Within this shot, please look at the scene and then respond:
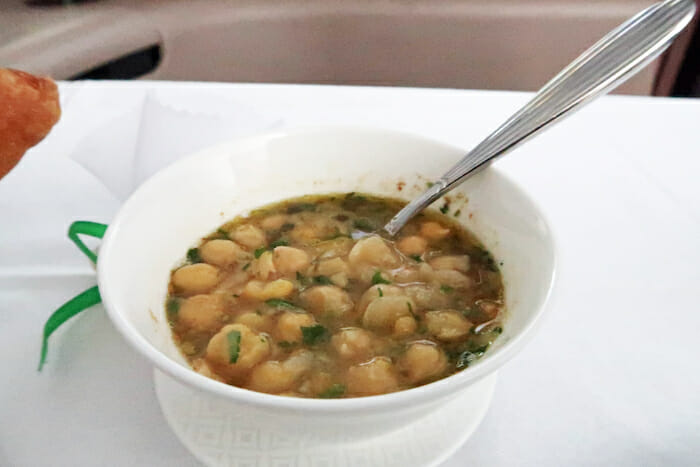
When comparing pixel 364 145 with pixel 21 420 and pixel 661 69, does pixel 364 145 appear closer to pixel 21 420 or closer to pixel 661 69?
pixel 21 420

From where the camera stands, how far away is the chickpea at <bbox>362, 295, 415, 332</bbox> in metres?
1.08

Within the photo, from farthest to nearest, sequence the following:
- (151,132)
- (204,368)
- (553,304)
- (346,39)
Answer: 1. (346,39)
2. (151,132)
3. (204,368)
4. (553,304)

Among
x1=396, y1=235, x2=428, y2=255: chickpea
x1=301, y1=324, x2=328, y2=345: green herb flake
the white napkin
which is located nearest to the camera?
x1=301, y1=324, x2=328, y2=345: green herb flake

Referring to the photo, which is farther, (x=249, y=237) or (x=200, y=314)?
(x=249, y=237)

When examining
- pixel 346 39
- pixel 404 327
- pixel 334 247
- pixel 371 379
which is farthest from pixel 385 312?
pixel 346 39

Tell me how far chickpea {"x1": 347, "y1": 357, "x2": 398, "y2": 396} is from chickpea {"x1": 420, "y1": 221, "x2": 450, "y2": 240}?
1.27 feet

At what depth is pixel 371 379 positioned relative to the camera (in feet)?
3.19

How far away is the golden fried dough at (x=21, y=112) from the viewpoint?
1.15m

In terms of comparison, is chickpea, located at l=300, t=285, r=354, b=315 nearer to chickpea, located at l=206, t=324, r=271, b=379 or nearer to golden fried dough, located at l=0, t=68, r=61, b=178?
chickpea, located at l=206, t=324, r=271, b=379

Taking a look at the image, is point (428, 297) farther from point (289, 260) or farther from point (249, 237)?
point (249, 237)

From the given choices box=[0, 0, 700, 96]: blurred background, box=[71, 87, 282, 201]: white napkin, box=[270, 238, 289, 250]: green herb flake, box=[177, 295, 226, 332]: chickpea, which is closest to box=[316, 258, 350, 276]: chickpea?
box=[270, 238, 289, 250]: green herb flake

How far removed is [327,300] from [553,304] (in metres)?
0.41

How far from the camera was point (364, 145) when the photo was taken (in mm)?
1373

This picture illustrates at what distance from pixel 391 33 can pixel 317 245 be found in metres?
2.08
